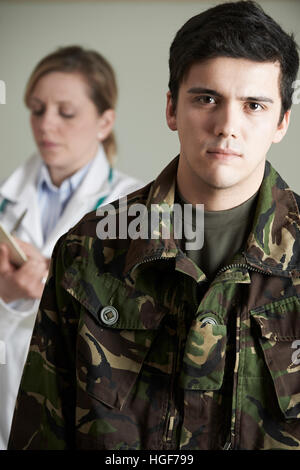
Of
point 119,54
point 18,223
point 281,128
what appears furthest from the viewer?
point 119,54

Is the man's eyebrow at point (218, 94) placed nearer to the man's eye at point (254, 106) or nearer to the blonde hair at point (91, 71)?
the man's eye at point (254, 106)

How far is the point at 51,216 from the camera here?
204 cm

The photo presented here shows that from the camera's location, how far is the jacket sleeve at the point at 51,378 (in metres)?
1.00

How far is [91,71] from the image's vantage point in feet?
7.03

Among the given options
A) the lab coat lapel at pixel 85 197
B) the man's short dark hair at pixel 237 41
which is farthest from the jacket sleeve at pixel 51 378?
the lab coat lapel at pixel 85 197

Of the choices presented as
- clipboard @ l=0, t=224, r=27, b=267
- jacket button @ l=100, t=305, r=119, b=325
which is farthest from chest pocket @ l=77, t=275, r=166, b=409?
clipboard @ l=0, t=224, r=27, b=267

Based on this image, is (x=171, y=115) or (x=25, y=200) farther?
(x=25, y=200)

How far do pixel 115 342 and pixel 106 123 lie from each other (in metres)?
1.36

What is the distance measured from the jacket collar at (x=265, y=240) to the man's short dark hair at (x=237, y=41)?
13 cm

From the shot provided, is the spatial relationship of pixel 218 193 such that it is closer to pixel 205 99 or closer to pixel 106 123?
pixel 205 99

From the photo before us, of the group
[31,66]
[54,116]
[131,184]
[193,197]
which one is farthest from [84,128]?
[193,197]

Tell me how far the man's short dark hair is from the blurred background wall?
1.31 m

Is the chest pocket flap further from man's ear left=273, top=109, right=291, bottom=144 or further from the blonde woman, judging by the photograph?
the blonde woman

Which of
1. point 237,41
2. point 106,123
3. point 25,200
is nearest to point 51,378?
point 237,41
